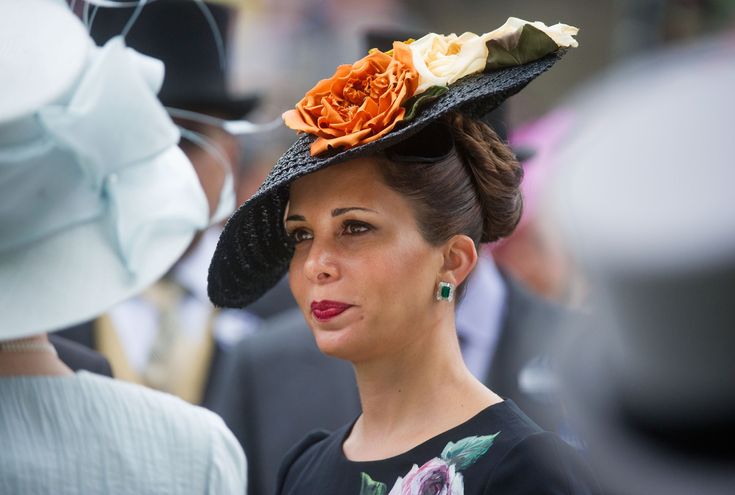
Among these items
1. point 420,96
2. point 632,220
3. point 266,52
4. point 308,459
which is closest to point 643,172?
point 632,220

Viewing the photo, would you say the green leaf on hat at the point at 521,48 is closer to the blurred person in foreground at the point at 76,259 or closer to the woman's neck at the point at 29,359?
the blurred person in foreground at the point at 76,259

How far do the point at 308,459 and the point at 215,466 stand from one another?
49cm

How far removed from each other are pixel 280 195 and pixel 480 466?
0.84 m

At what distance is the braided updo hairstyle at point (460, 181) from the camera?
2314 millimetres

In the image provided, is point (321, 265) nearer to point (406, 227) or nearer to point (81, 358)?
point (406, 227)

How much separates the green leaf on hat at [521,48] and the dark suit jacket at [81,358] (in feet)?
4.70

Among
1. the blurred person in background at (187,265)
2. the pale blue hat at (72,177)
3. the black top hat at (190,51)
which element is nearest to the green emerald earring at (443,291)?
the pale blue hat at (72,177)

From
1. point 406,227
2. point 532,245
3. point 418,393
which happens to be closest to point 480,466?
point 418,393

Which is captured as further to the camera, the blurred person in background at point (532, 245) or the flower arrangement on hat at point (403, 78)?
the blurred person in background at point (532, 245)

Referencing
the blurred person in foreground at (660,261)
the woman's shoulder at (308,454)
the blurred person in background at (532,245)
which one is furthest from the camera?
the blurred person in background at (532,245)

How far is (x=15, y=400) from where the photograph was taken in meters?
2.12

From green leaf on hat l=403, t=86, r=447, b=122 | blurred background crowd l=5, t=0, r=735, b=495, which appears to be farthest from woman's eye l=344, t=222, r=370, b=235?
blurred background crowd l=5, t=0, r=735, b=495

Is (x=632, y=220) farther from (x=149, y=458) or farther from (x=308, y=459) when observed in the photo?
(x=308, y=459)

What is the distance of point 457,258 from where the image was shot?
7.79 feet
